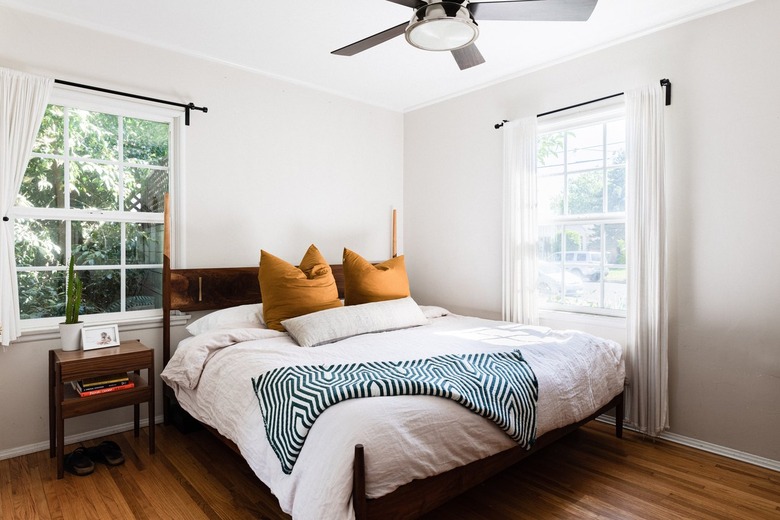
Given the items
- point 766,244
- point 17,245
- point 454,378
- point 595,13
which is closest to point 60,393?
point 17,245

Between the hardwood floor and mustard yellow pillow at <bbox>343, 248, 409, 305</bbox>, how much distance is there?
1.33 m

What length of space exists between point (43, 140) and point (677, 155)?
3.86m

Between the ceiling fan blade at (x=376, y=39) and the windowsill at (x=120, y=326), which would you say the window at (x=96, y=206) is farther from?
the ceiling fan blade at (x=376, y=39)

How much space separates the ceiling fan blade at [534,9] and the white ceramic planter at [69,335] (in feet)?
8.76

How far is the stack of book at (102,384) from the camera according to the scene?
257cm

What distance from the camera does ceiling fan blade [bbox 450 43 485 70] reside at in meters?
2.42

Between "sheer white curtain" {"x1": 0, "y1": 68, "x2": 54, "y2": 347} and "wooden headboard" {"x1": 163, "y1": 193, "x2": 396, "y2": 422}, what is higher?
"sheer white curtain" {"x1": 0, "y1": 68, "x2": 54, "y2": 347}

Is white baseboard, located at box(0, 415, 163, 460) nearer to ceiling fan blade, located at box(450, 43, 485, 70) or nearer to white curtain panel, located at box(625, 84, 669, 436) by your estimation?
ceiling fan blade, located at box(450, 43, 485, 70)

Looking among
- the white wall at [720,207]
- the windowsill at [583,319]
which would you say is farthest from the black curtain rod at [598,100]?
the windowsill at [583,319]

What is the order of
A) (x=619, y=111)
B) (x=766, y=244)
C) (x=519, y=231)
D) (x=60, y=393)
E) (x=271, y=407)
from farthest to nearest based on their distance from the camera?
(x=519, y=231)
(x=619, y=111)
(x=766, y=244)
(x=60, y=393)
(x=271, y=407)

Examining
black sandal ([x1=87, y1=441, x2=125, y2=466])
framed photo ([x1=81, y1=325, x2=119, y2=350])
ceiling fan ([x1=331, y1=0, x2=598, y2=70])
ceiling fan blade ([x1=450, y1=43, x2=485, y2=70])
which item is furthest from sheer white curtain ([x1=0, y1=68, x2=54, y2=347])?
ceiling fan blade ([x1=450, y1=43, x2=485, y2=70])

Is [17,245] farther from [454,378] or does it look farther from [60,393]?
[454,378]

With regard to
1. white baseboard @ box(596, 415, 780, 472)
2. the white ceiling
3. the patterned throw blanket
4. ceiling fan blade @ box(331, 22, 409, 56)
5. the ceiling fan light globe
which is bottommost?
white baseboard @ box(596, 415, 780, 472)

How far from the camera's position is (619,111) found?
3.22 m
